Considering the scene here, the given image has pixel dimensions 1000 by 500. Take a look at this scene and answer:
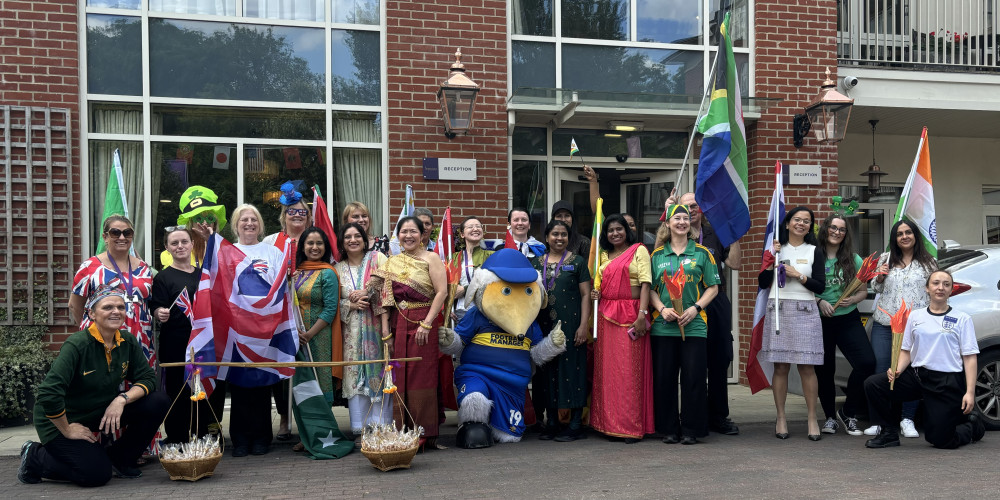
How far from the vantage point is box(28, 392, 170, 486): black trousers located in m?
5.41

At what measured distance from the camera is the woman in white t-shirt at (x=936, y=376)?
21.2ft

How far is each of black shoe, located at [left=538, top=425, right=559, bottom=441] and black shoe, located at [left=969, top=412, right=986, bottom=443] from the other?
3240 millimetres

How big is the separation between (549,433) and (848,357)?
2579 millimetres

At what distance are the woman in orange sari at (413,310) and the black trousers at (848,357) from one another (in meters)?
3.27

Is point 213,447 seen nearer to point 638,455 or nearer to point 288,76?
point 638,455

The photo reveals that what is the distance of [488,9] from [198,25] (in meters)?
3.02

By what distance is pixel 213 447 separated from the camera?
18.3ft

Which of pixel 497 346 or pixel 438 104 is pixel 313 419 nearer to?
pixel 497 346

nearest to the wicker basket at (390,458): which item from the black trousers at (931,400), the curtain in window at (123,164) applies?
the black trousers at (931,400)

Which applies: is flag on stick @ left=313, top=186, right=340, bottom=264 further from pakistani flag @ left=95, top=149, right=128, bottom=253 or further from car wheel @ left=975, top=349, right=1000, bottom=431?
car wheel @ left=975, top=349, right=1000, bottom=431

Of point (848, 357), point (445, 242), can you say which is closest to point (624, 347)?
point (445, 242)

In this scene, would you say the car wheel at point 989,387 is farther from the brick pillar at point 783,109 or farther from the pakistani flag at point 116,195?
the pakistani flag at point 116,195

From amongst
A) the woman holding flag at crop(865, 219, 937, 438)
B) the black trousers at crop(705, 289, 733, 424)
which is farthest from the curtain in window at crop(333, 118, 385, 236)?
the woman holding flag at crop(865, 219, 937, 438)

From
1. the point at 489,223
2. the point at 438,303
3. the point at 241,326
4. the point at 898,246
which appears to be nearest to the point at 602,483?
the point at 438,303
